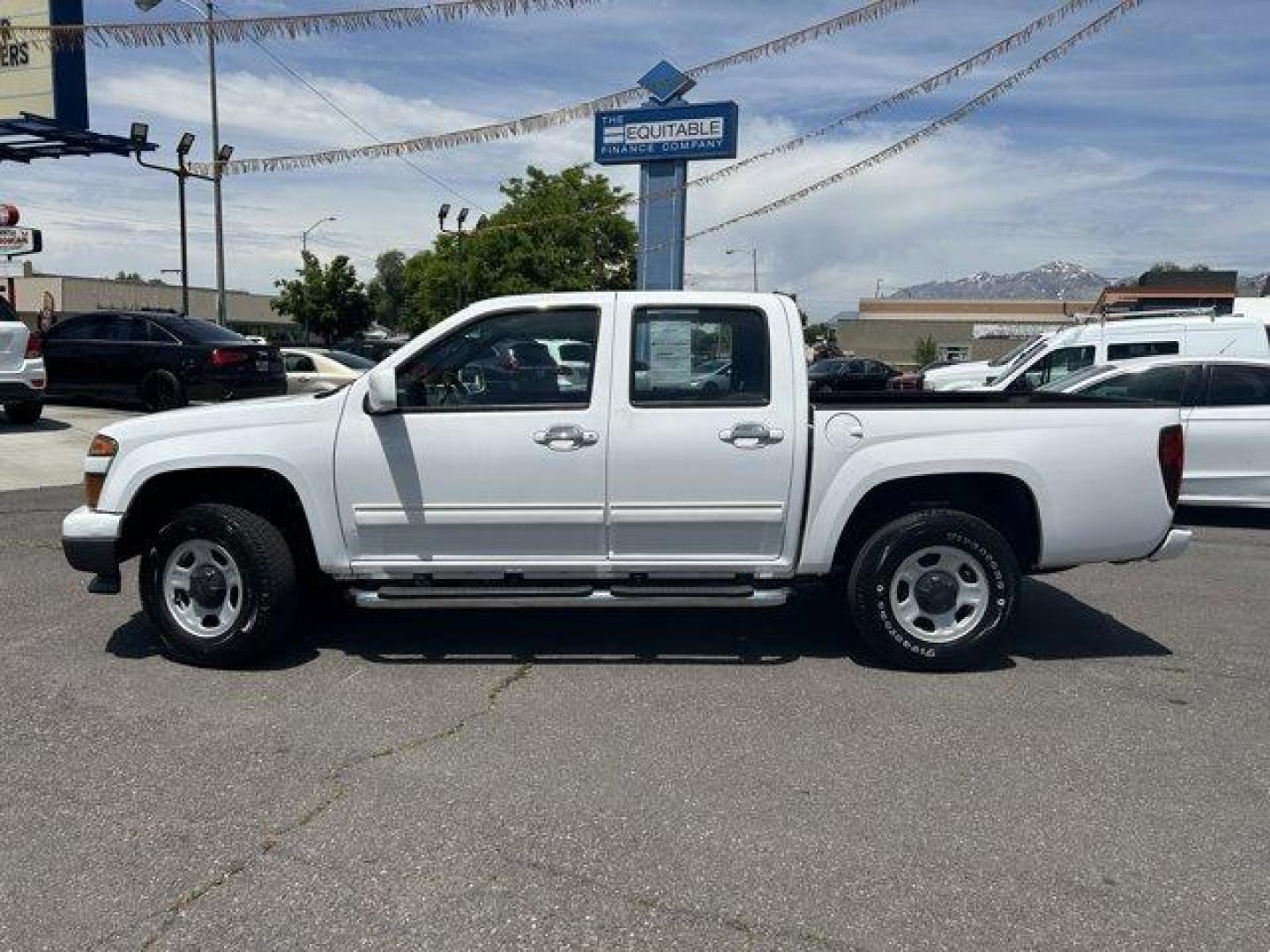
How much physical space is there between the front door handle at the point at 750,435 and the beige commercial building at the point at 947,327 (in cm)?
6637

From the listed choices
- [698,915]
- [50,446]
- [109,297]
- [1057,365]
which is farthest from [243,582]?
[109,297]

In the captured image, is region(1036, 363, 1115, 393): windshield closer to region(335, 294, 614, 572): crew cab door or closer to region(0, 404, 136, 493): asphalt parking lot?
region(335, 294, 614, 572): crew cab door

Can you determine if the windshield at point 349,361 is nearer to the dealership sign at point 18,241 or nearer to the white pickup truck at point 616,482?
the dealership sign at point 18,241

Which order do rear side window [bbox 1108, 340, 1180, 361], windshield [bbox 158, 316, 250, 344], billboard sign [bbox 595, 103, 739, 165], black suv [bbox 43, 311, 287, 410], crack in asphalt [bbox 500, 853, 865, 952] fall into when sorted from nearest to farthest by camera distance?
crack in asphalt [bbox 500, 853, 865, 952]
rear side window [bbox 1108, 340, 1180, 361]
black suv [bbox 43, 311, 287, 410]
windshield [bbox 158, 316, 250, 344]
billboard sign [bbox 595, 103, 739, 165]

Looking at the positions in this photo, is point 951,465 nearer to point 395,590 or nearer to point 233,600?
point 395,590

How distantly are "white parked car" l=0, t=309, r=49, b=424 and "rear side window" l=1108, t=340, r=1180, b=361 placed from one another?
1354 centimetres

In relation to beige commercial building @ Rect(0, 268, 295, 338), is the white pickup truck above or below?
below

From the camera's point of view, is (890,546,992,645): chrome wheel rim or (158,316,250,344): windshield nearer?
(890,546,992,645): chrome wheel rim

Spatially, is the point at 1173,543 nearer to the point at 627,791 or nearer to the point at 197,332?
the point at 627,791

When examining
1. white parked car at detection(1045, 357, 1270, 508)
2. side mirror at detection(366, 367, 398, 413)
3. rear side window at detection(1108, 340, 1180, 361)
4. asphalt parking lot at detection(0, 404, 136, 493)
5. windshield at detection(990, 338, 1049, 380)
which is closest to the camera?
side mirror at detection(366, 367, 398, 413)

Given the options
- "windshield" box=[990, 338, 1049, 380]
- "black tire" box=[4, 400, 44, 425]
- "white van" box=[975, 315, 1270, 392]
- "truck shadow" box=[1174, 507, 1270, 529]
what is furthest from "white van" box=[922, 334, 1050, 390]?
"black tire" box=[4, 400, 44, 425]

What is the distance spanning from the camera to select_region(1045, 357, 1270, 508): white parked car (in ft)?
29.8

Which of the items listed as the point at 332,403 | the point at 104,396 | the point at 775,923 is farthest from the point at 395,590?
the point at 104,396

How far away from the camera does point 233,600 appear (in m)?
4.97
